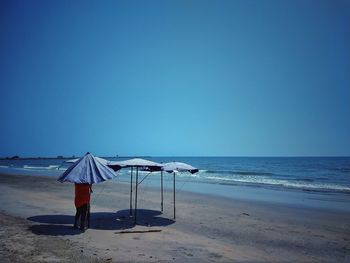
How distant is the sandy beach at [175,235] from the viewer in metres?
7.59

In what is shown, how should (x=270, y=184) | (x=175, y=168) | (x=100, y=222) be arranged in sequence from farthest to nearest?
(x=270, y=184) < (x=175, y=168) < (x=100, y=222)

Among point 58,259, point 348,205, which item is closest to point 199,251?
point 58,259

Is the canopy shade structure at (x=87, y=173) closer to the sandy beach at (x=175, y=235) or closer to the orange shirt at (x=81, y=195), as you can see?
the orange shirt at (x=81, y=195)

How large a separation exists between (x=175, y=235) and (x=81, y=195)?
3387 millimetres

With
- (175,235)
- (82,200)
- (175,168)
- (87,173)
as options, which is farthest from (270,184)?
(87,173)

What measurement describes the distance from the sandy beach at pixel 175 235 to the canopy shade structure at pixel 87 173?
67.1 inches

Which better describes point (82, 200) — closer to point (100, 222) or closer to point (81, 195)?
point (81, 195)

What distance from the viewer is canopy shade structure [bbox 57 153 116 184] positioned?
947 cm

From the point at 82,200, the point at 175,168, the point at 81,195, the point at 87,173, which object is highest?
the point at 175,168

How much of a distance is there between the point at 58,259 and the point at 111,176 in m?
3.45

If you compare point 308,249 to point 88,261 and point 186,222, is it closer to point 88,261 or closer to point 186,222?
point 186,222

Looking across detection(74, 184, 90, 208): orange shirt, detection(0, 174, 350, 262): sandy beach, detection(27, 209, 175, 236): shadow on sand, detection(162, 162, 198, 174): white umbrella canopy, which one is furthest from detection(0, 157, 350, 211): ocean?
detection(162, 162, 198, 174): white umbrella canopy

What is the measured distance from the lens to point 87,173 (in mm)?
9727

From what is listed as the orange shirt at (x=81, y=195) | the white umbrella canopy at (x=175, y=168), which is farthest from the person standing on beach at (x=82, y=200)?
the white umbrella canopy at (x=175, y=168)
